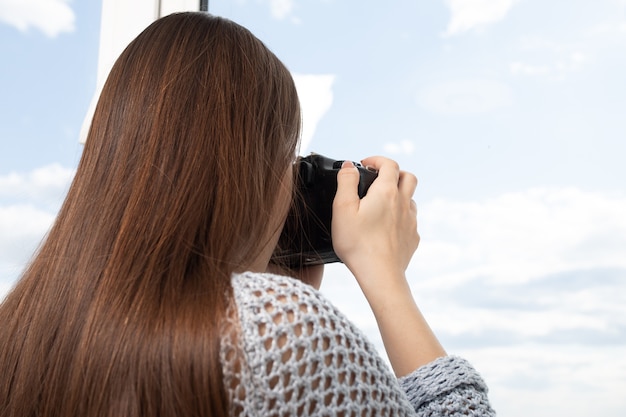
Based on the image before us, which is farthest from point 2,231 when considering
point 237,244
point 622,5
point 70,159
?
point 622,5

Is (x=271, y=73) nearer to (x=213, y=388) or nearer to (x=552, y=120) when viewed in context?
(x=213, y=388)

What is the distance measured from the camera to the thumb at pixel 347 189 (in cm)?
70

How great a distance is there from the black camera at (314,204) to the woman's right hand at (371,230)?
0.02 m

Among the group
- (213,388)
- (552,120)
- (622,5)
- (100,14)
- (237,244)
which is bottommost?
(213,388)

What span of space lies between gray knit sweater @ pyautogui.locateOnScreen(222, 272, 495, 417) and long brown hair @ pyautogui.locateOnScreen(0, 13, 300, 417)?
0.01 meters

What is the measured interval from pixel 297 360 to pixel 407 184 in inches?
13.7

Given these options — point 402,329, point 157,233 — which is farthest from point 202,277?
point 402,329

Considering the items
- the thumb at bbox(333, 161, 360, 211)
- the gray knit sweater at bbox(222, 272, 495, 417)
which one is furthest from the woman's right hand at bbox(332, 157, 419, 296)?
the gray knit sweater at bbox(222, 272, 495, 417)

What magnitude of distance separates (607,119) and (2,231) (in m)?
1.01

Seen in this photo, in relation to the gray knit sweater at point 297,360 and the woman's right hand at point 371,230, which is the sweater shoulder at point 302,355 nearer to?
the gray knit sweater at point 297,360

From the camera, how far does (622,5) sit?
95 centimetres

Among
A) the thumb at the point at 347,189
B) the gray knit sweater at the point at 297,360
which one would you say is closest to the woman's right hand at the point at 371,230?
the thumb at the point at 347,189

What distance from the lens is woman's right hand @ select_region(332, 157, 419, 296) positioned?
683mm

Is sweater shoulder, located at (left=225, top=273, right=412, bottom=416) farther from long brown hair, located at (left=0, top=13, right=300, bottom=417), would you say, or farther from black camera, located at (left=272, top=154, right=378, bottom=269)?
black camera, located at (left=272, top=154, right=378, bottom=269)
